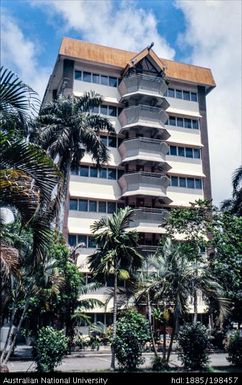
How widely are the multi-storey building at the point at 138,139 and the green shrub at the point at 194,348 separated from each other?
55.1 ft

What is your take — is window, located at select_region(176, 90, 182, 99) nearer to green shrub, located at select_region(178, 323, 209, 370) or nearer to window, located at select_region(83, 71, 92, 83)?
window, located at select_region(83, 71, 92, 83)

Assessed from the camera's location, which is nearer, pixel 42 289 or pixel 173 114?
pixel 42 289

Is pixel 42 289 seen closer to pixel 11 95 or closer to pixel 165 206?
pixel 11 95

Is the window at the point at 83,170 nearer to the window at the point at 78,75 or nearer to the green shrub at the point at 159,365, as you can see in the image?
the window at the point at 78,75

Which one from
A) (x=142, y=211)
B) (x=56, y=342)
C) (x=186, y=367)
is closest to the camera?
(x=56, y=342)

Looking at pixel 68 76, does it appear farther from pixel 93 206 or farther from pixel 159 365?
pixel 159 365

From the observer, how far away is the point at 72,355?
89.2 feet

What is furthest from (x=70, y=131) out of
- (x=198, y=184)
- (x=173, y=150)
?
(x=198, y=184)

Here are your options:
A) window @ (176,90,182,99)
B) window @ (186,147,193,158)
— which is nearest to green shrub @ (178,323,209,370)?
window @ (186,147,193,158)

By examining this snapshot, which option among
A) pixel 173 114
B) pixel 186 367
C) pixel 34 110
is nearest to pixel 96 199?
pixel 173 114

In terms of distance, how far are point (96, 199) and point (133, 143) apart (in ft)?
20.0

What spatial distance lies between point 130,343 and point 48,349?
350cm

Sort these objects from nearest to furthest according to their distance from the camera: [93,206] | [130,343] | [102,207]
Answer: [130,343] → [93,206] → [102,207]

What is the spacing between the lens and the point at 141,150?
3722 centimetres
